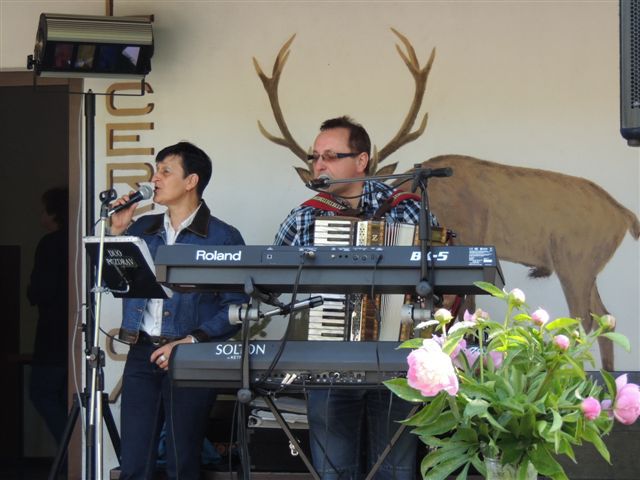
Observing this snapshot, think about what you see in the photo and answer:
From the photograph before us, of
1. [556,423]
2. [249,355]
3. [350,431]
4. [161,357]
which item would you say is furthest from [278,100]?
[556,423]

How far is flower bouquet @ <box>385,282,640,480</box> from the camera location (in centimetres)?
193

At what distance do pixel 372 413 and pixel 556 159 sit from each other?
190 cm

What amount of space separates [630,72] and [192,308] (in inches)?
83.5

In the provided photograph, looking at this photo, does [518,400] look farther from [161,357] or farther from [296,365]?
[161,357]

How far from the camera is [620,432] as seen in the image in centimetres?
397

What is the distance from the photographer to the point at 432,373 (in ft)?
6.02

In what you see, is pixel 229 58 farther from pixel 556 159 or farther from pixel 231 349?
pixel 231 349

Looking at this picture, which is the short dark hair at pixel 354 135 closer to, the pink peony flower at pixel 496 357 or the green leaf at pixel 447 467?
the pink peony flower at pixel 496 357

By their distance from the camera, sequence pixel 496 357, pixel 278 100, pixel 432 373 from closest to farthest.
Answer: pixel 432 373 < pixel 496 357 < pixel 278 100

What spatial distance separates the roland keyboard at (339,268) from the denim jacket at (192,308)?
103 centimetres

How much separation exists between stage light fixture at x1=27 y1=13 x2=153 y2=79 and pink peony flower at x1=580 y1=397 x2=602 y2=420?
10.9 feet

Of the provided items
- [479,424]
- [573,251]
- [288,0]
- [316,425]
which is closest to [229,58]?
[288,0]

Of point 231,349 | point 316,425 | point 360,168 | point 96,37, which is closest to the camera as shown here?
point 231,349

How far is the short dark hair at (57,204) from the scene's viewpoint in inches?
221
